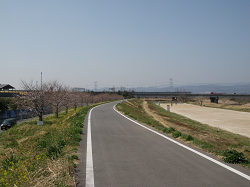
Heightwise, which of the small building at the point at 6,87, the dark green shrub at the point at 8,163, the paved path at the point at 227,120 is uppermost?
the small building at the point at 6,87

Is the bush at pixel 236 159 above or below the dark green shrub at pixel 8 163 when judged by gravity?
above

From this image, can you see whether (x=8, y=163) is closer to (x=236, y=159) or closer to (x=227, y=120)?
(x=236, y=159)

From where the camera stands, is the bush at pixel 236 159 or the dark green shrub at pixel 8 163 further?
the dark green shrub at pixel 8 163

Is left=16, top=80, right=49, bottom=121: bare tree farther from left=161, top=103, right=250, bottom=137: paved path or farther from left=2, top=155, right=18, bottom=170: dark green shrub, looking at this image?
left=161, top=103, right=250, bottom=137: paved path

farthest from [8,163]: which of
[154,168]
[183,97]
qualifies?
[183,97]

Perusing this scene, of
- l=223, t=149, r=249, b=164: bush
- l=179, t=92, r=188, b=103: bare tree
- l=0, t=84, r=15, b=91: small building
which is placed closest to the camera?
l=223, t=149, r=249, b=164: bush

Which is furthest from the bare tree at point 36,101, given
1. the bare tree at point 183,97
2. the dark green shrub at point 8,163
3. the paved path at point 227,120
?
the bare tree at point 183,97

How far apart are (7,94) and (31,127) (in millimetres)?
34882

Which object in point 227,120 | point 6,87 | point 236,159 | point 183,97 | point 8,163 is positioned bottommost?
point 227,120

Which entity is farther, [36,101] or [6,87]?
[6,87]

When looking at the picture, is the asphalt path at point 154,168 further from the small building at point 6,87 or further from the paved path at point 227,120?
the small building at point 6,87

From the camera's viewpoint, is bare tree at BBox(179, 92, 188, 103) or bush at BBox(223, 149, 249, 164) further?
bare tree at BBox(179, 92, 188, 103)

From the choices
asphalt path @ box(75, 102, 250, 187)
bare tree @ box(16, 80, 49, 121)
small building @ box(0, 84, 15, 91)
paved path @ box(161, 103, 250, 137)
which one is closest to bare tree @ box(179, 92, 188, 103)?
paved path @ box(161, 103, 250, 137)

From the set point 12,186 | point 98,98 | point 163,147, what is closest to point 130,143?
point 163,147
